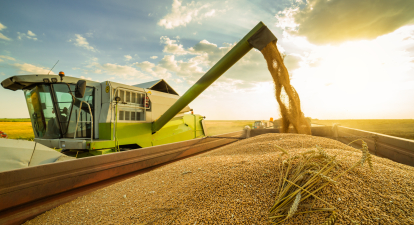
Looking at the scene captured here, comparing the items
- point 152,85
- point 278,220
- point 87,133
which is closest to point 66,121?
point 87,133

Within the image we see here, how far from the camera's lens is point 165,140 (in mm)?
4973

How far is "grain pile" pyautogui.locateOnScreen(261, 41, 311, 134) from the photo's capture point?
154 inches

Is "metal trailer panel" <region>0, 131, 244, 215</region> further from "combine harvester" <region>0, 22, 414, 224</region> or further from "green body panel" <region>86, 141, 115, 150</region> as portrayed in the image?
"green body panel" <region>86, 141, 115, 150</region>

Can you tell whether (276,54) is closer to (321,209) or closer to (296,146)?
(296,146)

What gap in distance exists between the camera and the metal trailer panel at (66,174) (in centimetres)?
179

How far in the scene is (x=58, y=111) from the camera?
12.3 feet

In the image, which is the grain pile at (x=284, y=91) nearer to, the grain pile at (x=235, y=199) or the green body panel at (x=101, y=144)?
the grain pile at (x=235, y=199)

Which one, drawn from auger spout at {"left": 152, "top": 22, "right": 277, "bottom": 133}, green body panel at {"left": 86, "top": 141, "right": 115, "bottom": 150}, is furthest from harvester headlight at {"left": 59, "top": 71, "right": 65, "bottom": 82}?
auger spout at {"left": 152, "top": 22, "right": 277, "bottom": 133}

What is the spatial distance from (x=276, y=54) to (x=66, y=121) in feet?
15.2

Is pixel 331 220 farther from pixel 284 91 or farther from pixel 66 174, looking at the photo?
pixel 284 91

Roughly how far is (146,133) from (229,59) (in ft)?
8.67

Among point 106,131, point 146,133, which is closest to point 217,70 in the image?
point 146,133

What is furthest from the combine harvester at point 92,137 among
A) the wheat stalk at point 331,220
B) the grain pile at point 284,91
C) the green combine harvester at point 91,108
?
the wheat stalk at point 331,220

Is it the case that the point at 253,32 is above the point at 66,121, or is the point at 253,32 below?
above
